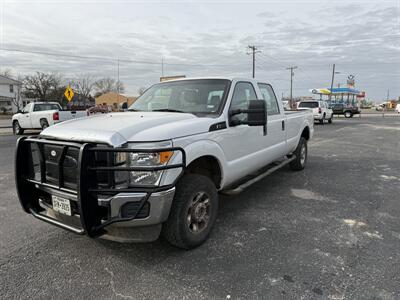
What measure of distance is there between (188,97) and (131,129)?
1.46 m

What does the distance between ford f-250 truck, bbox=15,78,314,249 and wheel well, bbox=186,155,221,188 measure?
0.01m

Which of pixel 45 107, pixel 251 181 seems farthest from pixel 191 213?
pixel 45 107

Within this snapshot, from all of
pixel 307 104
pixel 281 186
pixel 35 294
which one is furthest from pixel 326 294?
pixel 307 104

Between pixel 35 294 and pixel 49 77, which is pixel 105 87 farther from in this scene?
pixel 35 294

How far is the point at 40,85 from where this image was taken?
70.9 metres

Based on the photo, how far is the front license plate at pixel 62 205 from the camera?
286cm

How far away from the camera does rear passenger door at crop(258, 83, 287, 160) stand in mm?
4977

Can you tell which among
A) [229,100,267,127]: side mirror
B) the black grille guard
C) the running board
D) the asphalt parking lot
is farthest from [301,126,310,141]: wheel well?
the black grille guard

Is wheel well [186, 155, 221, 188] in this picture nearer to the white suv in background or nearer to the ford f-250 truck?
the ford f-250 truck

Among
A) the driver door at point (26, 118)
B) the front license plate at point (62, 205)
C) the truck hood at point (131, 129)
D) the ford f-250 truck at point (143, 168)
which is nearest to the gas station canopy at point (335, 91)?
the driver door at point (26, 118)

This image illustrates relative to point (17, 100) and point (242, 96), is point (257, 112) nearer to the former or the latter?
point (242, 96)

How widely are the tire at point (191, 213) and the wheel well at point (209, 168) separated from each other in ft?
1.02

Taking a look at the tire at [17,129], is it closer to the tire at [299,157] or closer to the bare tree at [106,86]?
the tire at [299,157]

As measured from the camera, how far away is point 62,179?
288 cm
